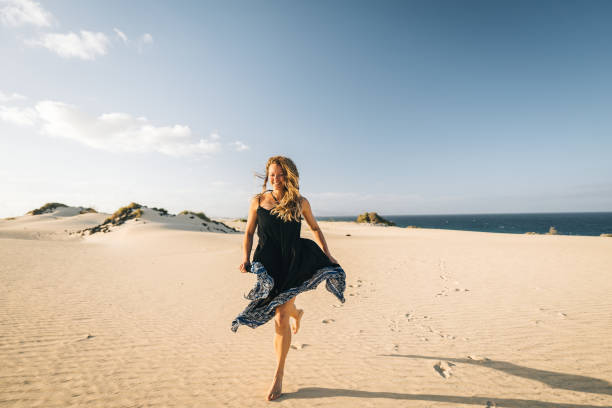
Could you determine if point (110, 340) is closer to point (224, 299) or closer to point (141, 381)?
point (141, 381)

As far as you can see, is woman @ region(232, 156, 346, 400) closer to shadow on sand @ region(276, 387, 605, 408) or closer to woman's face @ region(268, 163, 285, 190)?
woman's face @ region(268, 163, 285, 190)

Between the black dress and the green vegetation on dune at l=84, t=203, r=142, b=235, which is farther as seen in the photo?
the green vegetation on dune at l=84, t=203, r=142, b=235

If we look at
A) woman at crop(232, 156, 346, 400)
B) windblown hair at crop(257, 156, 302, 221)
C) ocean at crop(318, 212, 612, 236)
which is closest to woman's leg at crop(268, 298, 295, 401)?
woman at crop(232, 156, 346, 400)

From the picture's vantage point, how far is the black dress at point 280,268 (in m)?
2.92

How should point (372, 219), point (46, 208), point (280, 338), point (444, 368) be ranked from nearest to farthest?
1. point (280, 338)
2. point (444, 368)
3. point (46, 208)
4. point (372, 219)

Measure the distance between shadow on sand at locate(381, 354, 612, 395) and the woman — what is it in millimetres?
2384

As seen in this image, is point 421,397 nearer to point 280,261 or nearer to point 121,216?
point 280,261

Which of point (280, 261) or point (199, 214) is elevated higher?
point (199, 214)

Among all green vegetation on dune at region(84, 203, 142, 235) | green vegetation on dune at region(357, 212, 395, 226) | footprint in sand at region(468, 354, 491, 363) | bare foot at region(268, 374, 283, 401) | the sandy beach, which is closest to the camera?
bare foot at region(268, 374, 283, 401)

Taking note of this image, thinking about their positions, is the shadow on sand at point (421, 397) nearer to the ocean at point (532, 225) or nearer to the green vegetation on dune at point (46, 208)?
the green vegetation on dune at point (46, 208)

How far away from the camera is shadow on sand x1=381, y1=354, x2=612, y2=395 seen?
3092 mm

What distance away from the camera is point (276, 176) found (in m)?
3.11

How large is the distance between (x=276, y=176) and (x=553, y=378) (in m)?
4.20

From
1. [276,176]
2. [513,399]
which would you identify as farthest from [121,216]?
[513,399]
